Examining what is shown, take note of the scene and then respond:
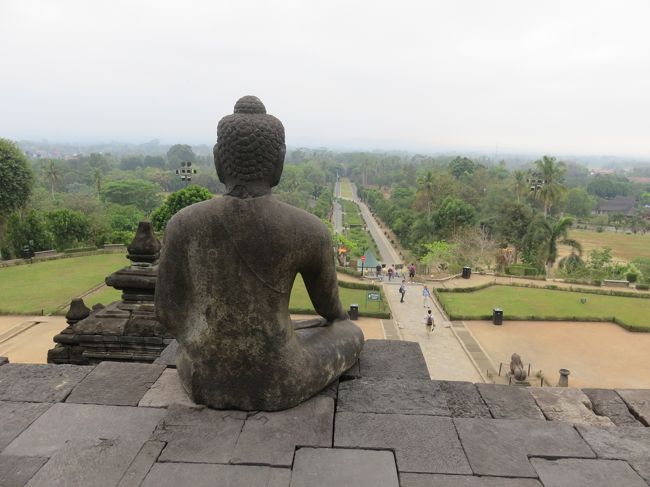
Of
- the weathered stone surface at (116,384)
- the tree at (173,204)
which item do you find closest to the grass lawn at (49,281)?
the tree at (173,204)

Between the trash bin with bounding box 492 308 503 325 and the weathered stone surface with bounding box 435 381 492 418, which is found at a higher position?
the weathered stone surface with bounding box 435 381 492 418

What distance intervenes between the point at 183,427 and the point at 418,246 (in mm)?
33280

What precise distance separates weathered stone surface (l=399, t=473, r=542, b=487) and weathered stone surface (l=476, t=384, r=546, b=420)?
0.68 metres

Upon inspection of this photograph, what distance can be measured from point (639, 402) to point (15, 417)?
174 inches

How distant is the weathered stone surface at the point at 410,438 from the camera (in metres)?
2.55

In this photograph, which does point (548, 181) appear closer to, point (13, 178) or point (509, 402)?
point (509, 402)

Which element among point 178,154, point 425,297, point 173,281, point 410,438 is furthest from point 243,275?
point 178,154

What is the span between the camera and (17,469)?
7.99 ft

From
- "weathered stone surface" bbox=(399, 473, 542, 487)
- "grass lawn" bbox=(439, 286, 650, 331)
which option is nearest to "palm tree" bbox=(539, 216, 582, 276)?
"grass lawn" bbox=(439, 286, 650, 331)

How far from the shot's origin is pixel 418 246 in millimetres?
35000

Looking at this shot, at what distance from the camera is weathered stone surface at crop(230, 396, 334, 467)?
2518 millimetres

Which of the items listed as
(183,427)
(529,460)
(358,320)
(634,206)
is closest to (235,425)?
(183,427)

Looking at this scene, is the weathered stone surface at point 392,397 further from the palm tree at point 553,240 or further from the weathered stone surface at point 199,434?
the palm tree at point 553,240

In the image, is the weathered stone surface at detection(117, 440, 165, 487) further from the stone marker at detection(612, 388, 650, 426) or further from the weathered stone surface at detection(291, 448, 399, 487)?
the stone marker at detection(612, 388, 650, 426)
